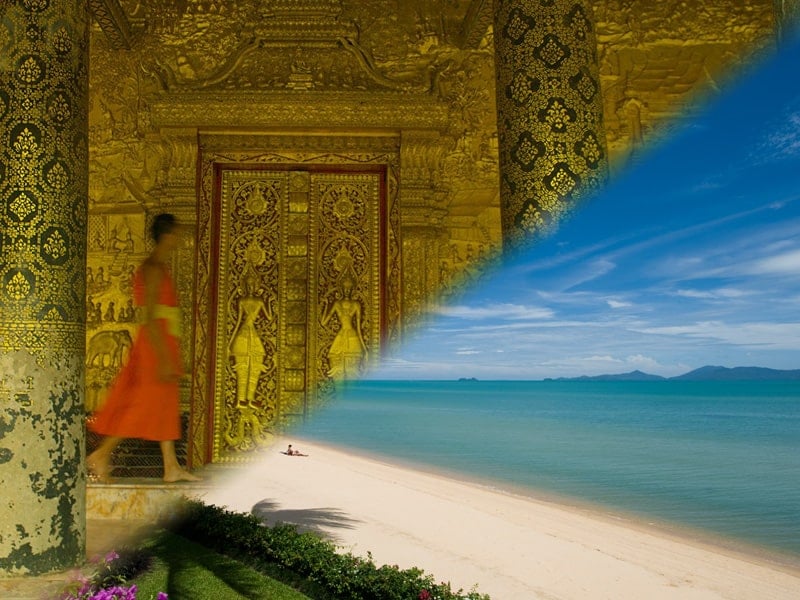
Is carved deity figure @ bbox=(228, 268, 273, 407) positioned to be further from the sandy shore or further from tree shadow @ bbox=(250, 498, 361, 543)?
tree shadow @ bbox=(250, 498, 361, 543)

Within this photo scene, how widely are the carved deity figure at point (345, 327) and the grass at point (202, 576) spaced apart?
5434 mm

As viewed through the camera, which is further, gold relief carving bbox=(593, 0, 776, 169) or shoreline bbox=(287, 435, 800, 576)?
gold relief carving bbox=(593, 0, 776, 169)

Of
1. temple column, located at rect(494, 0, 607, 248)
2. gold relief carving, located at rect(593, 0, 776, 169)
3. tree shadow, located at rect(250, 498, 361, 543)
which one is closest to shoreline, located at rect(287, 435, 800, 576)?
tree shadow, located at rect(250, 498, 361, 543)

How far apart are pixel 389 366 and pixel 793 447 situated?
586 millimetres

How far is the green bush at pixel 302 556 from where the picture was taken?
1401 mm

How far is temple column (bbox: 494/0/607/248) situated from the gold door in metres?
3.46

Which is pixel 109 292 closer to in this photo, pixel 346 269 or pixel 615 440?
pixel 346 269

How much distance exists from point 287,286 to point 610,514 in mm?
6466

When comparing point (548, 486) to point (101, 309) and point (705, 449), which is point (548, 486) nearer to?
point (705, 449)

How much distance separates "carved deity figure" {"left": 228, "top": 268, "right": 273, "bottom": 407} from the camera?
23.8 feet

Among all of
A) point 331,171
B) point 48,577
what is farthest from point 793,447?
point 331,171

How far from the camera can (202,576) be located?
162cm

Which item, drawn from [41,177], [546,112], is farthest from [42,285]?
[546,112]

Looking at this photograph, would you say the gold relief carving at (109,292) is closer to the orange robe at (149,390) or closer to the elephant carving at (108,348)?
the elephant carving at (108,348)
